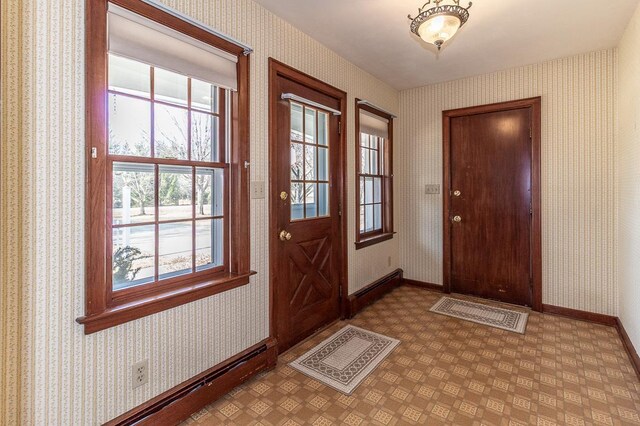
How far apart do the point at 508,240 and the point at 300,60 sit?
292 cm

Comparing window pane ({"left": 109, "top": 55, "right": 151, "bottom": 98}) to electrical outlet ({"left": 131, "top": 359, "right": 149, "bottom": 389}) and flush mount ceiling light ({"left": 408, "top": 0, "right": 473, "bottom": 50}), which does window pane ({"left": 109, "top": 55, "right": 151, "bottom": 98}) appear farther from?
flush mount ceiling light ({"left": 408, "top": 0, "right": 473, "bottom": 50})

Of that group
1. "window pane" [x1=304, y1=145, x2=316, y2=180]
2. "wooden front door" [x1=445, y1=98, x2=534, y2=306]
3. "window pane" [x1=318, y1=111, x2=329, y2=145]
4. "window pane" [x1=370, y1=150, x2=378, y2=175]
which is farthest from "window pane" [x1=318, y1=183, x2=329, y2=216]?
"wooden front door" [x1=445, y1=98, x2=534, y2=306]

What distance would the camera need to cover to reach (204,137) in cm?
204

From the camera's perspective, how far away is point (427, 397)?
197cm

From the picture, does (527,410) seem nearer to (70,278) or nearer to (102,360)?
(102,360)

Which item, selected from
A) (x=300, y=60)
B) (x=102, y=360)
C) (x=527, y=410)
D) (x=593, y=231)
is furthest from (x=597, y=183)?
(x=102, y=360)

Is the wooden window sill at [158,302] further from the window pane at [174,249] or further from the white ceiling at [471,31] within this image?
the white ceiling at [471,31]

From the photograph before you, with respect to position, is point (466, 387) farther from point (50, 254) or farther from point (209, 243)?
point (50, 254)

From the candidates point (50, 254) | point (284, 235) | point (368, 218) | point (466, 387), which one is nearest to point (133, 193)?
point (50, 254)

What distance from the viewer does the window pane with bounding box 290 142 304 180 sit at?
8.69 feet

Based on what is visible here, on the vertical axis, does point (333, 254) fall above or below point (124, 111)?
below

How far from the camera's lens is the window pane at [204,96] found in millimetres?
1956

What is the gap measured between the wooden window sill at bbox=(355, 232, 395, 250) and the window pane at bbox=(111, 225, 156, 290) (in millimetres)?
2084

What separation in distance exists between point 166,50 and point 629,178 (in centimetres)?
339
